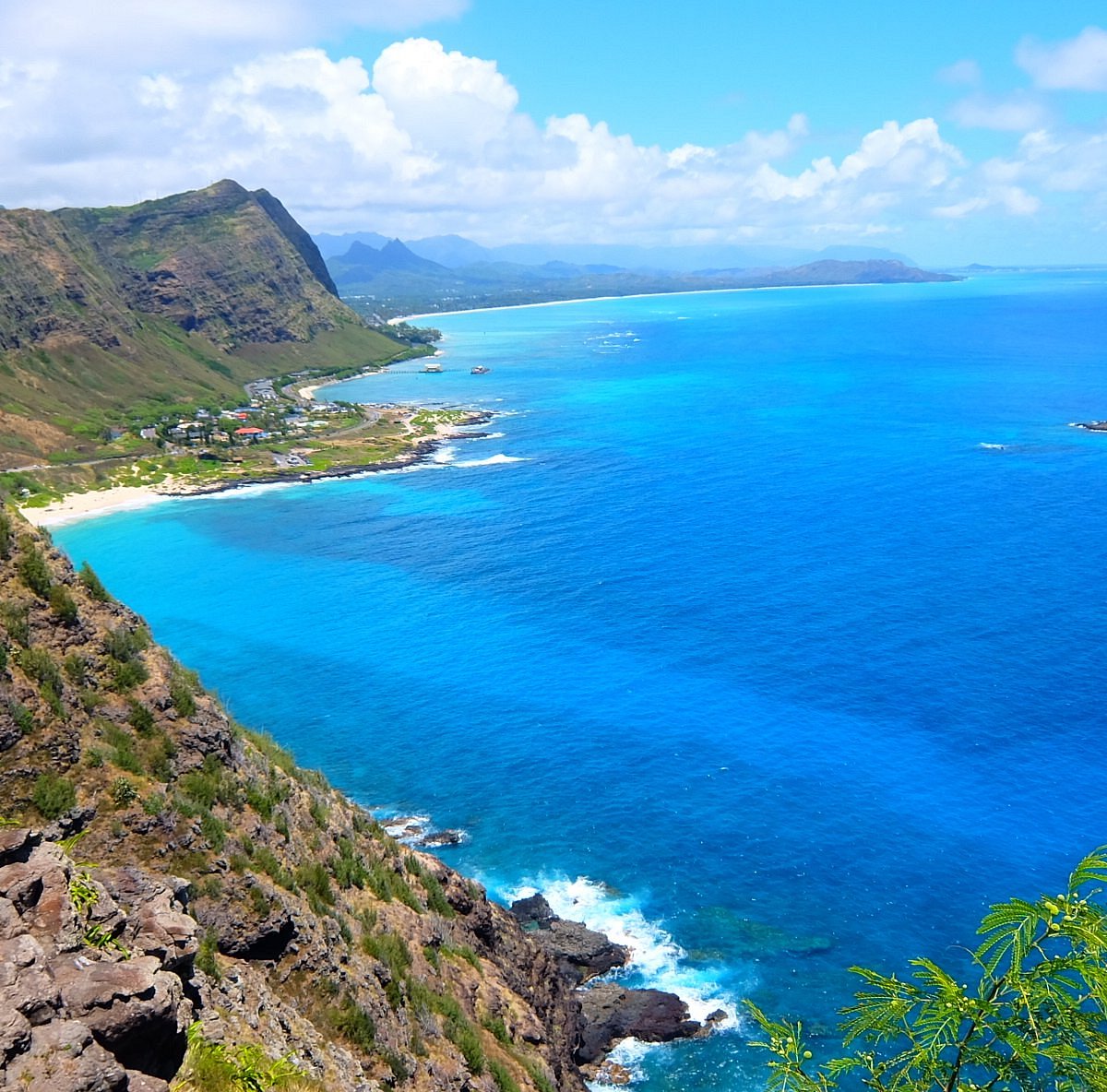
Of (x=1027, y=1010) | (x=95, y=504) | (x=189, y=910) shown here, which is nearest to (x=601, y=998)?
(x=189, y=910)

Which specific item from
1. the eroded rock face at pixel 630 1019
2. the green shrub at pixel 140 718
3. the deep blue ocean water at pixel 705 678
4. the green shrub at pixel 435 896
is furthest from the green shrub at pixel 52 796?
the deep blue ocean water at pixel 705 678

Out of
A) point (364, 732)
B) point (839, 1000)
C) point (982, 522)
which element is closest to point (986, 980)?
point (839, 1000)

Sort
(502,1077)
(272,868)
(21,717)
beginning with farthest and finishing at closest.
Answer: (502,1077)
(272,868)
(21,717)

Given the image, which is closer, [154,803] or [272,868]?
[154,803]

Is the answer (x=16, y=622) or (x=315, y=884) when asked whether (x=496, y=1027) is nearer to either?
(x=315, y=884)

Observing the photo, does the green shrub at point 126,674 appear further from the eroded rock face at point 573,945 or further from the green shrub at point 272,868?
the eroded rock face at point 573,945

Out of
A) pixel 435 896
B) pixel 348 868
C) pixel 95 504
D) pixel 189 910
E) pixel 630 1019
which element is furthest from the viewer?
pixel 95 504

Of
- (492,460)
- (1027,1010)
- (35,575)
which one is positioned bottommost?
(492,460)
